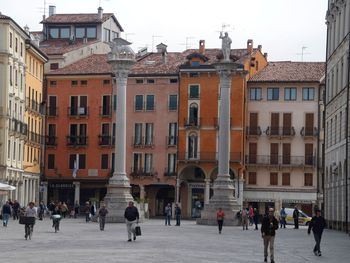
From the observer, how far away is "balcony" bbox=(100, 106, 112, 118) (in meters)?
111

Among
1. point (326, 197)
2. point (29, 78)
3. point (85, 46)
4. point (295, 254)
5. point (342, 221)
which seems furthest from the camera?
point (85, 46)

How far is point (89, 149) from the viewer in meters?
112

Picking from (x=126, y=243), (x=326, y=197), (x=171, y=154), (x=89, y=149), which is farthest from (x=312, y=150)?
(x=126, y=243)

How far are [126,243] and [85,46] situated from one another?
256 ft

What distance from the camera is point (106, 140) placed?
110875 millimetres

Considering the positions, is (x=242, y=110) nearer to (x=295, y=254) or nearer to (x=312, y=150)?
(x=312, y=150)

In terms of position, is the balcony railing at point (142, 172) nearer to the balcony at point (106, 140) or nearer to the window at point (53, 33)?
the balcony at point (106, 140)

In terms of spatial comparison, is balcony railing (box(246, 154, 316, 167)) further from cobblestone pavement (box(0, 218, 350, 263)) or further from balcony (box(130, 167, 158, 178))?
cobblestone pavement (box(0, 218, 350, 263))

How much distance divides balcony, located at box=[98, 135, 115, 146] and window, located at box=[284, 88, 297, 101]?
18.9 metres

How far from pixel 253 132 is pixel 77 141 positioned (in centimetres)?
1900

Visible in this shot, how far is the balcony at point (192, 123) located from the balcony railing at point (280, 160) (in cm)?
627

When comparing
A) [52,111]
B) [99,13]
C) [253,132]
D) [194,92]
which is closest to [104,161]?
[52,111]

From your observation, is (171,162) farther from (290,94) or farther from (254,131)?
(290,94)

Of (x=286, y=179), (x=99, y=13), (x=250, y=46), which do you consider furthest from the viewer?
(x=99, y=13)
